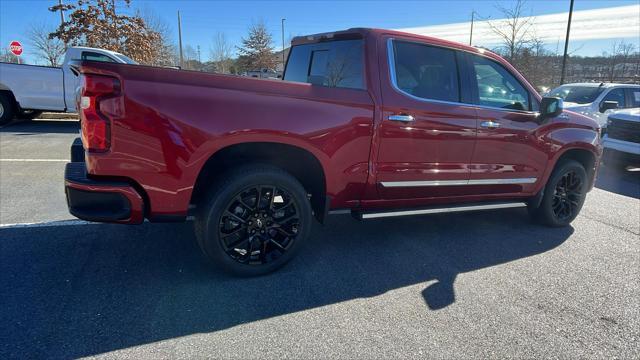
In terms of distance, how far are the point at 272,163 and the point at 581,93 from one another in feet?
34.2

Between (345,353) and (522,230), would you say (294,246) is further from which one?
(522,230)

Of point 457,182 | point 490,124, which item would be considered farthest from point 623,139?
point 457,182

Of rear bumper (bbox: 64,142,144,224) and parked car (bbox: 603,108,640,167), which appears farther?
parked car (bbox: 603,108,640,167)

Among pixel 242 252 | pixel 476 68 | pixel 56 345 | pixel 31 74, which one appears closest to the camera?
pixel 56 345

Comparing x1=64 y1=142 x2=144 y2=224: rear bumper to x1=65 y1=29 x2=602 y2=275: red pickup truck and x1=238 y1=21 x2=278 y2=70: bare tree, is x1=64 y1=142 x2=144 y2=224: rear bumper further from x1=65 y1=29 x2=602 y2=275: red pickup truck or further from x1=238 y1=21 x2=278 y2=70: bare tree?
x1=238 y1=21 x2=278 y2=70: bare tree

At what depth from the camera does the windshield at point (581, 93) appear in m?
10.4

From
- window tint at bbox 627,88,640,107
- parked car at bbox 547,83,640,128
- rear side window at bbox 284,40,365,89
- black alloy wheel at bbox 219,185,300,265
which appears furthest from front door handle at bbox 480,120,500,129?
window tint at bbox 627,88,640,107

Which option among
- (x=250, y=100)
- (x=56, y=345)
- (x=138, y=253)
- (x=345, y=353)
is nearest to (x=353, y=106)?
(x=250, y=100)

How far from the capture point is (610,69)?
24.3 m

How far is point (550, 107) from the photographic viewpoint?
14.3 ft

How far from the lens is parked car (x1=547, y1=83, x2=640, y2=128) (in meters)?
9.95

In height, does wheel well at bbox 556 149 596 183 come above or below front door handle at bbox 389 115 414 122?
below

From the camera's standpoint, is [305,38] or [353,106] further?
[305,38]

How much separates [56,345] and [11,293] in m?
0.86
